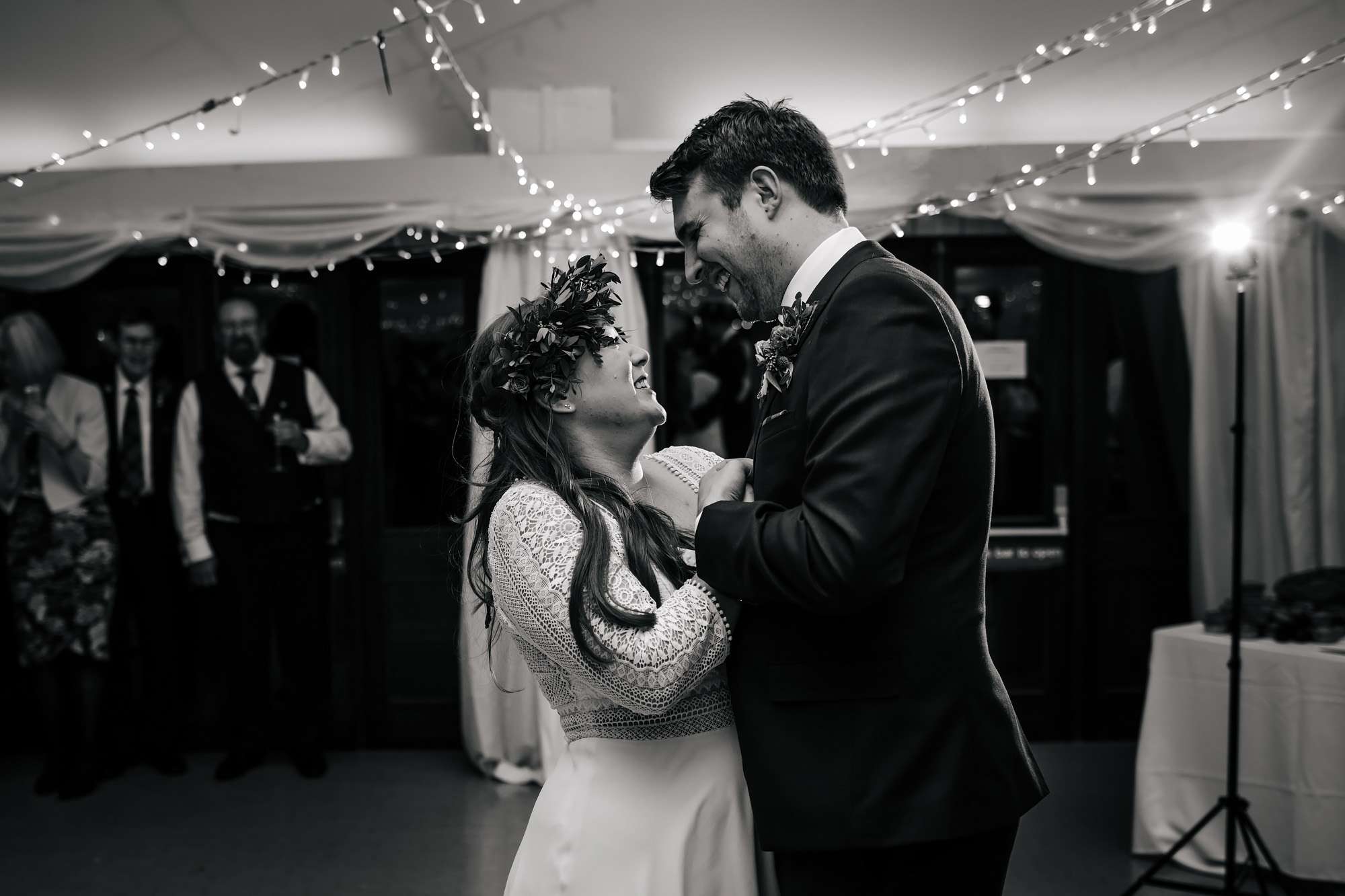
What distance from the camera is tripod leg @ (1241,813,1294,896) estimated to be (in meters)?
3.04

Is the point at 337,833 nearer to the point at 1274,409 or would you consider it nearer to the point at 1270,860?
the point at 1270,860

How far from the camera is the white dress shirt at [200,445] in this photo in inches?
183

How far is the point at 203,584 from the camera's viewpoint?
15.2 ft

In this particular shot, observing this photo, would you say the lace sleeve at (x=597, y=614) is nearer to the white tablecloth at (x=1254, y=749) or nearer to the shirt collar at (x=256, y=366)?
the white tablecloth at (x=1254, y=749)

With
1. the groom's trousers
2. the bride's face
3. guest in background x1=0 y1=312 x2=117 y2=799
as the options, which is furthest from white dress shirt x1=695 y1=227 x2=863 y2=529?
guest in background x1=0 y1=312 x2=117 y2=799

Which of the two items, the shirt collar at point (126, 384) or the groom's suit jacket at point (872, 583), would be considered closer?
the groom's suit jacket at point (872, 583)

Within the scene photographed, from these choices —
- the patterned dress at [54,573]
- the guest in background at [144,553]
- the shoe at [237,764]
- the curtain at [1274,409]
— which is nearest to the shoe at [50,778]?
the guest in background at [144,553]

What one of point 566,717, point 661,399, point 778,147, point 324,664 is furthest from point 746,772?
point 324,664

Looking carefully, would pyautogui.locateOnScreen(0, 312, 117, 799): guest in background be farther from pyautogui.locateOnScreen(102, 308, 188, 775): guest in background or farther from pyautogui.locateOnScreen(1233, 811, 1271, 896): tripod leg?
pyautogui.locateOnScreen(1233, 811, 1271, 896): tripod leg

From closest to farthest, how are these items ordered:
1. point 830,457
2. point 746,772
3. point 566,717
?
point 830,457 < point 746,772 < point 566,717

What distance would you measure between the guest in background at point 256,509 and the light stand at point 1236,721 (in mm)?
3244

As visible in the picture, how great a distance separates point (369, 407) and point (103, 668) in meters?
1.50

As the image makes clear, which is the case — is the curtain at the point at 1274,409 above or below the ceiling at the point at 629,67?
below

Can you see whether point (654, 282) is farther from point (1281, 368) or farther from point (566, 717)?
point (566, 717)
